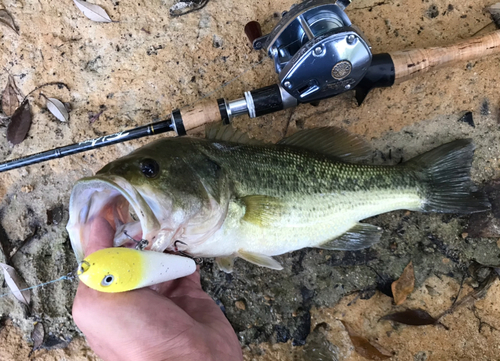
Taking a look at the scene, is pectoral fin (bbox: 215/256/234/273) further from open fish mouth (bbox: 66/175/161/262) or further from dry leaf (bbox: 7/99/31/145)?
dry leaf (bbox: 7/99/31/145)

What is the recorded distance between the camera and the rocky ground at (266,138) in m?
2.48

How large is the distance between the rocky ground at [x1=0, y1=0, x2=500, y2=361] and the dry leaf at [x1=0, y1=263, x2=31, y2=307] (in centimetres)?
5

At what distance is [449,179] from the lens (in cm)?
229

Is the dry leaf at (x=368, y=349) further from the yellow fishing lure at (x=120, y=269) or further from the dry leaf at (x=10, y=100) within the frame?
the dry leaf at (x=10, y=100)

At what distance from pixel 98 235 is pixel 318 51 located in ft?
4.85

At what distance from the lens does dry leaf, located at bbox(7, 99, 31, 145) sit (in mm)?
2596

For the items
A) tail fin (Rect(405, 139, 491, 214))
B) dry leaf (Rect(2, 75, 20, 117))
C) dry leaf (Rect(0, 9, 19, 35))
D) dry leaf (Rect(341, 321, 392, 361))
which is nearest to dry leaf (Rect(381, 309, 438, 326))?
dry leaf (Rect(341, 321, 392, 361))

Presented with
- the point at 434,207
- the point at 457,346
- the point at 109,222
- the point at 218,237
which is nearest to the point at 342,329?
the point at 457,346

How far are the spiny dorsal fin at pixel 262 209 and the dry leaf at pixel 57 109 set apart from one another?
165 cm

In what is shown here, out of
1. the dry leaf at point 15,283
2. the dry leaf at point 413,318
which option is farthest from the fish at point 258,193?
the dry leaf at point 15,283

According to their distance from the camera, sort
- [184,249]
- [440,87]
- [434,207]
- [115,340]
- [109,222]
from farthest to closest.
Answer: [440,87], [434,207], [184,249], [109,222], [115,340]

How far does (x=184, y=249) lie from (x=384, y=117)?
5.70 ft

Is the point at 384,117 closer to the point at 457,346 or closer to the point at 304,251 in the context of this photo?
the point at 304,251

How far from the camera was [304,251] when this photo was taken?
101 inches
